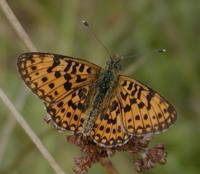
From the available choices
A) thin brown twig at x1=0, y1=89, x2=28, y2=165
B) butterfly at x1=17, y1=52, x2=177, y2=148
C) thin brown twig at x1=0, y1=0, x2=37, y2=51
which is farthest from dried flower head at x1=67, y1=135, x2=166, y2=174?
thin brown twig at x1=0, y1=89, x2=28, y2=165

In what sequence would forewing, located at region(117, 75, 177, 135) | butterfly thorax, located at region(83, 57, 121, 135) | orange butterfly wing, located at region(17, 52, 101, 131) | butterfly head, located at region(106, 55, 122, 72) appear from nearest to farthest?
forewing, located at region(117, 75, 177, 135) < orange butterfly wing, located at region(17, 52, 101, 131) < butterfly thorax, located at region(83, 57, 121, 135) < butterfly head, located at region(106, 55, 122, 72)

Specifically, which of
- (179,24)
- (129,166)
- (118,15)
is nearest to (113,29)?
(118,15)

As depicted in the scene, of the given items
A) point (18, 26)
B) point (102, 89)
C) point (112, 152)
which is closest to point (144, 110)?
point (112, 152)

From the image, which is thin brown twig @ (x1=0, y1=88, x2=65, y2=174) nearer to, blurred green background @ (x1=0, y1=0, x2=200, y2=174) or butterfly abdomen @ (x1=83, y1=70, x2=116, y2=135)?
butterfly abdomen @ (x1=83, y1=70, x2=116, y2=135)

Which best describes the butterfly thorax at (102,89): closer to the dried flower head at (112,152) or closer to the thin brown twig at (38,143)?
the dried flower head at (112,152)

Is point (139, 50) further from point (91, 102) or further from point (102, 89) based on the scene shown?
point (91, 102)

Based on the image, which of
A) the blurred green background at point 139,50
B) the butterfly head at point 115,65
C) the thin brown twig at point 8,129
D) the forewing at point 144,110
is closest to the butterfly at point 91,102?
the forewing at point 144,110
